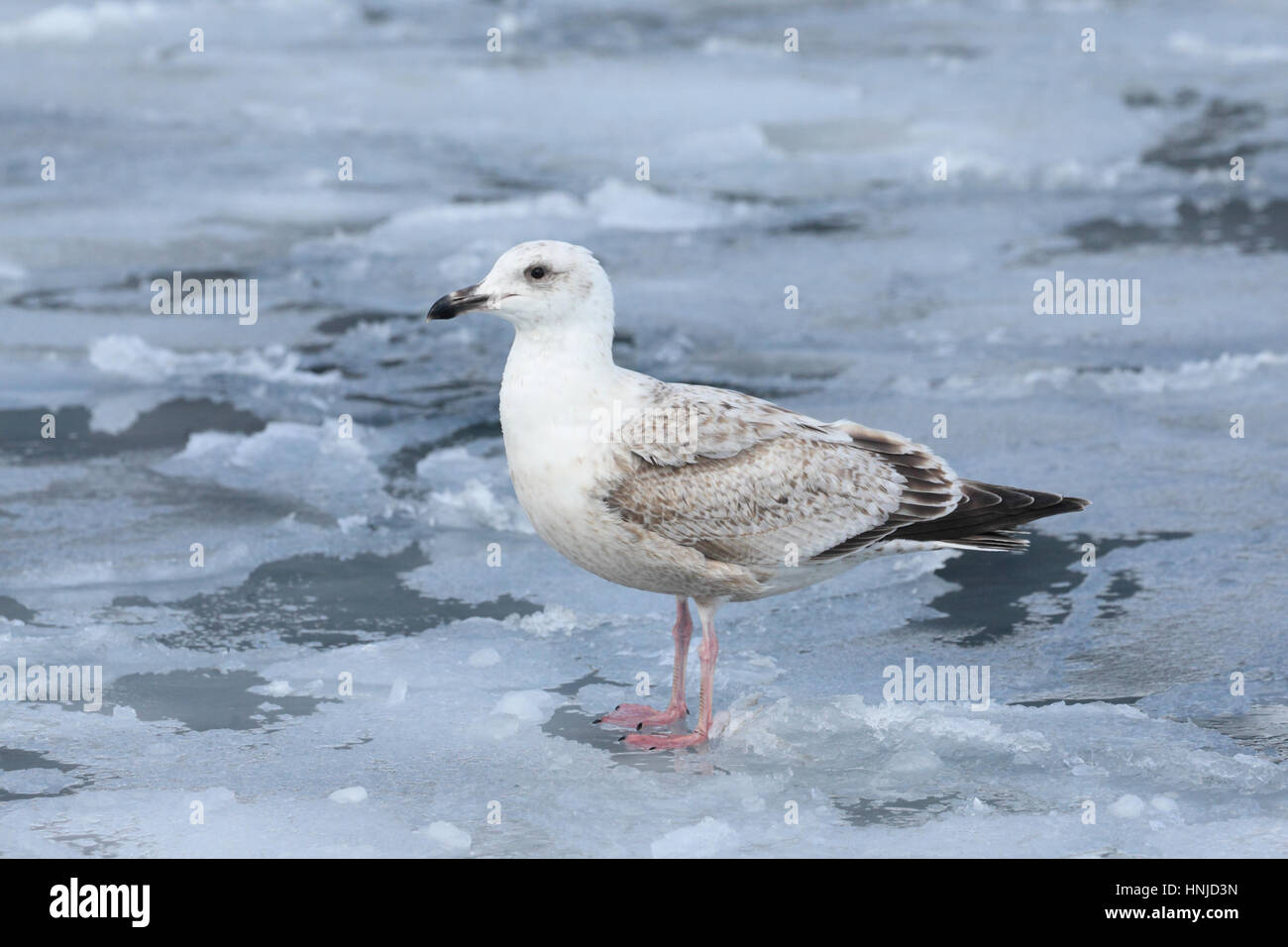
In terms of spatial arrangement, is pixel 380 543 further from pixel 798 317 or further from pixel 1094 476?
pixel 798 317

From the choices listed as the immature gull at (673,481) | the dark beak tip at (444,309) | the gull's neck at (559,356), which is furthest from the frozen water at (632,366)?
the dark beak tip at (444,309)


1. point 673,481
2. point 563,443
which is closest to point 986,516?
point 673,481

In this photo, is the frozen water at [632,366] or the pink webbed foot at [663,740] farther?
the pink webbed foot at [663,740]

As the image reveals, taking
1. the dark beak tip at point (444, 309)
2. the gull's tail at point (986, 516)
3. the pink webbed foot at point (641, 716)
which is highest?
the dark beak tip at point (444, 309)

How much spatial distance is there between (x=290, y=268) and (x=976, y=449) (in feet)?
17.7


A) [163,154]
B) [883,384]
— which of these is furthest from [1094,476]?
[163,154]

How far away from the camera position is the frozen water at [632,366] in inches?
193

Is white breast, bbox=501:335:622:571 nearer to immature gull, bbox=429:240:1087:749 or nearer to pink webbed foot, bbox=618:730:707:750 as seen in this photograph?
immature gull, bbox=429:240:1087:749

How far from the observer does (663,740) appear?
17.0 ft

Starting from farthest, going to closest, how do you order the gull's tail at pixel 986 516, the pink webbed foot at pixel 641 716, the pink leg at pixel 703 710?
1. the gull's tail at pixel 986 516
2. the pink webbed foot at pixel 641 716
3. the pink leg at pixel 703 710

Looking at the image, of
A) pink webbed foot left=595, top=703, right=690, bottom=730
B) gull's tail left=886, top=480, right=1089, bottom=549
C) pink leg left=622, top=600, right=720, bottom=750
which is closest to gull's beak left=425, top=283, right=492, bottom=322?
pink leg left=622, top=600, right=720, bottom=750

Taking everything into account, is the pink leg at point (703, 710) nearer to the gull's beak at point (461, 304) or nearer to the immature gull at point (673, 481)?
the immature gull at point (673, 481)

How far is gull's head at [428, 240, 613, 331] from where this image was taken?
5.13m

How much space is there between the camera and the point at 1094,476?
7.61 m
